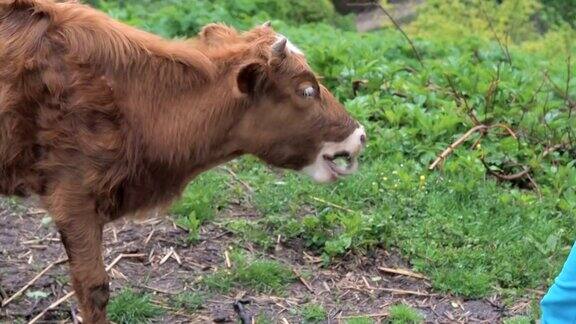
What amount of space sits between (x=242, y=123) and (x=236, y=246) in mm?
1664

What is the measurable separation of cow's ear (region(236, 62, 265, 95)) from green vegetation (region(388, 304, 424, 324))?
1.74 meters

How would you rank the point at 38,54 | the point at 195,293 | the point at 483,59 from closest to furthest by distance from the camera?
1. the point at 38,54
2. the point at 195,293
3. the point at 483,59

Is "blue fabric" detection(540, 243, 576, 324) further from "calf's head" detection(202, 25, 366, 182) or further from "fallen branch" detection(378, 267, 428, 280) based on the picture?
"fallen branch" detection(378, 267, 428, 280)

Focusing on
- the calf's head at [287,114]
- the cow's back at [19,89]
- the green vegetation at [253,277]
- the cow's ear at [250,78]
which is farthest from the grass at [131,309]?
the cow's ear at [250,78]

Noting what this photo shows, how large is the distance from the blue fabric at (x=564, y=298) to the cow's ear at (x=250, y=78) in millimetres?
1933

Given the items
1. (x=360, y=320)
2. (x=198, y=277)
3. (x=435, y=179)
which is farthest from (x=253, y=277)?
(x=435, y=179)

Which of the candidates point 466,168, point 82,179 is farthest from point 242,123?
point 466,168

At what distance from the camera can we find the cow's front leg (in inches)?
214

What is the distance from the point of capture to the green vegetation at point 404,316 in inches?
247

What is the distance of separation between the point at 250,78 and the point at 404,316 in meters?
1.84

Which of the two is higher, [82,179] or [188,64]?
[188,64]

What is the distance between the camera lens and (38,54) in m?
5.35

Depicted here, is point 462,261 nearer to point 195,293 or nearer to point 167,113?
point 195,293

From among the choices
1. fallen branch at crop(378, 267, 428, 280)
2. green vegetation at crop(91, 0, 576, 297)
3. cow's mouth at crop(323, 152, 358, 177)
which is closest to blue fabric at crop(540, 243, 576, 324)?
cow's mouth at crop(323, 152, 358, 177)
